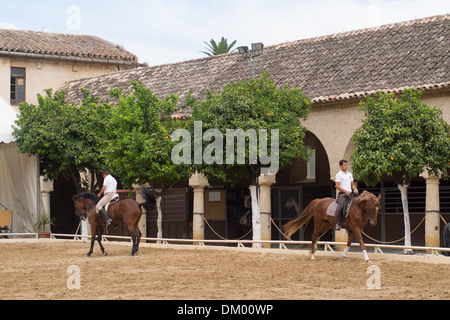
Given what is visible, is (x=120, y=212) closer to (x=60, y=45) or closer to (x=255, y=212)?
→ (x=255, y=212)

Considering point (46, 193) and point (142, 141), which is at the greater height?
point (142, 141)

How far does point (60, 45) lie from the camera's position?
116 ft

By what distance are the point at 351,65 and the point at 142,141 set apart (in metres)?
6.63

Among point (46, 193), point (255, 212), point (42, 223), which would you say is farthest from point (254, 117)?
point (46, 193)

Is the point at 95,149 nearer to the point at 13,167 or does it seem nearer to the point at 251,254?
the point at 13,167

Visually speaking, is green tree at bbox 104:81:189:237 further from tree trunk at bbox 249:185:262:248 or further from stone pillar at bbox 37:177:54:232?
stone pillar at bbox 37:177:54:232

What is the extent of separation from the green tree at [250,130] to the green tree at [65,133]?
5.82 meters

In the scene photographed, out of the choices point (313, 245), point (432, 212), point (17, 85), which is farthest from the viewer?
point (17, 85)

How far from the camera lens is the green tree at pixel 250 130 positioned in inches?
819

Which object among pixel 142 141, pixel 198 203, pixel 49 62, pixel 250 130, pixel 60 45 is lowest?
pixel 198 203

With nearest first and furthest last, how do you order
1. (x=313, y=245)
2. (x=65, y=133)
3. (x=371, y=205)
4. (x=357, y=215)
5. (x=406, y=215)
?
(x=371, y=205), (x=357, y=215), (x=313, y=245), (x=406, y=215), (x=65, y=133)

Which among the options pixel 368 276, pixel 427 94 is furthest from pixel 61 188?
pixel 368 276

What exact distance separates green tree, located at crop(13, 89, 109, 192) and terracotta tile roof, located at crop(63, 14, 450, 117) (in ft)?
9.85

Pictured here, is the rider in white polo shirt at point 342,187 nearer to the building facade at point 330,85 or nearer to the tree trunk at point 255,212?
the building facade at point 330,85
